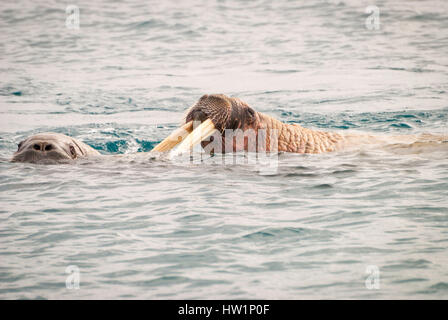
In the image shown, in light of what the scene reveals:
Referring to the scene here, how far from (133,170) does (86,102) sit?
308 inches

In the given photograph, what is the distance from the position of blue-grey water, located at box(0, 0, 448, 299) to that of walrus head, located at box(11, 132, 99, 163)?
0.79ft

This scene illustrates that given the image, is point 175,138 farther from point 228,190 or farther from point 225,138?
point 228,190

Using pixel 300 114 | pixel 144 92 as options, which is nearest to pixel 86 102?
pixel 144 92

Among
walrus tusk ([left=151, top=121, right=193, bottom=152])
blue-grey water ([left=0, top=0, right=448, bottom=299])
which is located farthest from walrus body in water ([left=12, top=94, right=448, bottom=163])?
blue-grey water ([left=0, top=0, right=448, bottom=299])

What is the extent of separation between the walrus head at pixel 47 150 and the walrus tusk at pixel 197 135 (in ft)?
5.86

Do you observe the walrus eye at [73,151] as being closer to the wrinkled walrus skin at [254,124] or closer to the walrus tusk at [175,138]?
the walrus tusk at [175,138]

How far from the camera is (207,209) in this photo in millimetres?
7176

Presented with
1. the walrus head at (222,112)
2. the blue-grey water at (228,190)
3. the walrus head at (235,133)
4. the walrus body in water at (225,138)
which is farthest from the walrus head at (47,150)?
the walrus head at (222,112)

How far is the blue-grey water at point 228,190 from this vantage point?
17.6 feet

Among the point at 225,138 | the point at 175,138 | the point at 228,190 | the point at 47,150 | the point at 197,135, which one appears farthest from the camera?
the point at 225,138

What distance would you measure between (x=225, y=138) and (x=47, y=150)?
8.31 feet

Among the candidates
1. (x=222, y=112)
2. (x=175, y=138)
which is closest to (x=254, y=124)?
(x=222, y=112)

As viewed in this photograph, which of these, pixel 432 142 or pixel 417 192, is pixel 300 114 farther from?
pixel 417 192

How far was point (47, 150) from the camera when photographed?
953 centimetres
